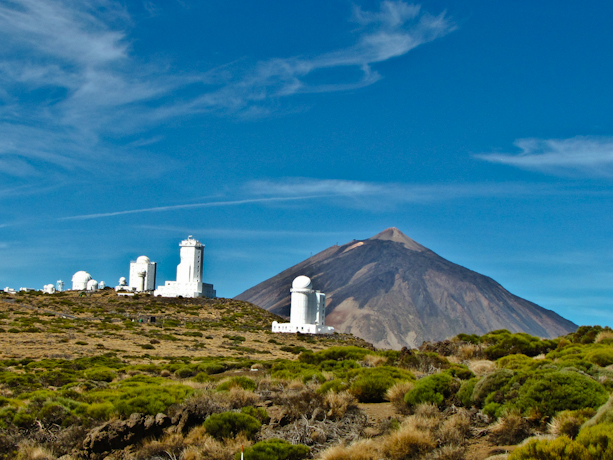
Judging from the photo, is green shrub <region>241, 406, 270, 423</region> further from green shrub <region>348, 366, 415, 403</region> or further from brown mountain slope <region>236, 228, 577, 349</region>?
brown mountain slope <region>236, 228, 577, 349</region>

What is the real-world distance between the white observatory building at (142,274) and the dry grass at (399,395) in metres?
61.7

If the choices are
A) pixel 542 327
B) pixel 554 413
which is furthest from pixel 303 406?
pixel 542 327

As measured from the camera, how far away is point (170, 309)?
180ft

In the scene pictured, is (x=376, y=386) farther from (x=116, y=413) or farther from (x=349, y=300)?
(x=349, y=300)

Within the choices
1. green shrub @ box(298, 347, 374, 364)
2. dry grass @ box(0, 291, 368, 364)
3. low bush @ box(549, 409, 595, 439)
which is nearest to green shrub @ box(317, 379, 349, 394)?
low bush @ box(549, 409, 595, 439)

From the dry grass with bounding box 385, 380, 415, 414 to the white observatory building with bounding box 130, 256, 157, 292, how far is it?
61721 mm

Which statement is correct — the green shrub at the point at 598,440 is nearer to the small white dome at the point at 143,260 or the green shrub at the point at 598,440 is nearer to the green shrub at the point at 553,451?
the green shrub at the point at 553,451

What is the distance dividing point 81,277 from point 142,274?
1200cm

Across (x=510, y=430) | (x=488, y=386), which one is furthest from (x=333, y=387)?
(x=510, y=430)

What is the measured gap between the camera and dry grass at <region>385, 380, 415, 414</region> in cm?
1075

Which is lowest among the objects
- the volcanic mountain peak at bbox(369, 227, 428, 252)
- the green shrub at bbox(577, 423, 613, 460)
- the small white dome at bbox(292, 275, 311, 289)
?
the green shrub at bbox(577, 423, 613, 460)

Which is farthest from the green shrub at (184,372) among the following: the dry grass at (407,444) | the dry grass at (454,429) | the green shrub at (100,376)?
the dry grass at (407,444)

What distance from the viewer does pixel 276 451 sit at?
830cm

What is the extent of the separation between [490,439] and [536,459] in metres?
2.36
